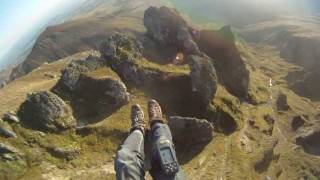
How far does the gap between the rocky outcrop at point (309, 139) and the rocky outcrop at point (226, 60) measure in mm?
12537

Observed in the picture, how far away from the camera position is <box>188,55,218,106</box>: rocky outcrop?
199 feet

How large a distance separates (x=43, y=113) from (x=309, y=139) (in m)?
49.7

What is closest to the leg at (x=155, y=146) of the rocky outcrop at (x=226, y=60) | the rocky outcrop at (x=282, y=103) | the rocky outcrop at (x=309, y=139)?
the rocky outcrop at (x=226, y=60)

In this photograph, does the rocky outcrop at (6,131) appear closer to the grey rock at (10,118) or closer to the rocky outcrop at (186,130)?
the grey rock at (10,118)

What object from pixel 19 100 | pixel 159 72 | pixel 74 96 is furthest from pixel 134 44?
pixel 19 100

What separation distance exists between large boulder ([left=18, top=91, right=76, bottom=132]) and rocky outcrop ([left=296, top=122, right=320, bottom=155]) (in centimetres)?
4428

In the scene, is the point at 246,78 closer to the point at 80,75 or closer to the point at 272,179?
the point at 272,179

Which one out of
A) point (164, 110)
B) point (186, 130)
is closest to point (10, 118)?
point (186, 130)

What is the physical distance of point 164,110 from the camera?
190 ft

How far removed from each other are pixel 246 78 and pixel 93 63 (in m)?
29.3

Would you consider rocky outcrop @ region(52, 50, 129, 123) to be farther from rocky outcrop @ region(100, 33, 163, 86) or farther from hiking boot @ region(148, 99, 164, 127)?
hiking boot @ region(148, 99, 164, 127)

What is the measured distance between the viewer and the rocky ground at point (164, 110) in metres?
43.6

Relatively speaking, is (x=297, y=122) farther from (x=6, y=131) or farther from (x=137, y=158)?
(x=137, y=158)

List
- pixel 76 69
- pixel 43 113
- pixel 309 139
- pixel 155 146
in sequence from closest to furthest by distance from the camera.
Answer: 1. pixel 155 146
2. pixel 43 113
3. pixel 76 69
4. pixel 309 139
